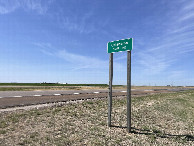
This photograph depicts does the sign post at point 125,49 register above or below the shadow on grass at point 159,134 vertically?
above

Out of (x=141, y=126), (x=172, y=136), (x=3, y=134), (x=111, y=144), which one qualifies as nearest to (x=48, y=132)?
(x=3, y=134)

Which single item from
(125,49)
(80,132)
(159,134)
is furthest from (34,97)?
(159,134)

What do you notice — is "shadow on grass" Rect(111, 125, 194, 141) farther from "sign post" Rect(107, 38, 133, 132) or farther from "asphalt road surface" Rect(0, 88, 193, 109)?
"asphalt road surface" Rect(0, 88, 193, 109)

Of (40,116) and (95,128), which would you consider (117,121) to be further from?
(40,116)

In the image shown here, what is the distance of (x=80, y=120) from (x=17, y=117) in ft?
9.08

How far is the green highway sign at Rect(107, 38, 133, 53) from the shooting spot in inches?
229

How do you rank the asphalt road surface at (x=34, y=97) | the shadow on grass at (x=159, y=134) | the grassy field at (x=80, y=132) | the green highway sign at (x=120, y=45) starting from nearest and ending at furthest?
the grassy field at (x=80, y=132) → the green highway sign at (x=120, y=45) → the shadow on grass at (x=159, y=134) → the asphalt road surface at (x=34, y=97)

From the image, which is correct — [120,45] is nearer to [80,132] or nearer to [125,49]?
[125,49]

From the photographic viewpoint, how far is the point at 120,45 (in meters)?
6.10

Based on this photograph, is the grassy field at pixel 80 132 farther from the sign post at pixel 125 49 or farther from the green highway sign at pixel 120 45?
the green highway sign at pixel 120 45

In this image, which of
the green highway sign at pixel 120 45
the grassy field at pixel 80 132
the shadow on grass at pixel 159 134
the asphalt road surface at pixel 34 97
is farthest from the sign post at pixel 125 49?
the asphalt road surface at pixel 34 97

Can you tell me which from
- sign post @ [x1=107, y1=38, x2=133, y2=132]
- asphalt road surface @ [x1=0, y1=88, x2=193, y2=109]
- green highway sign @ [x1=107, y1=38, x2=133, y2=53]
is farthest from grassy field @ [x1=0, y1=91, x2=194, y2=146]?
asphalt road surface @ [x1=0, y1=88, x2=193, y2=109]

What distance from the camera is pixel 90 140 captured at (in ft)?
16.7

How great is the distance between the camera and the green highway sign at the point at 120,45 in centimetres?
→ 582
